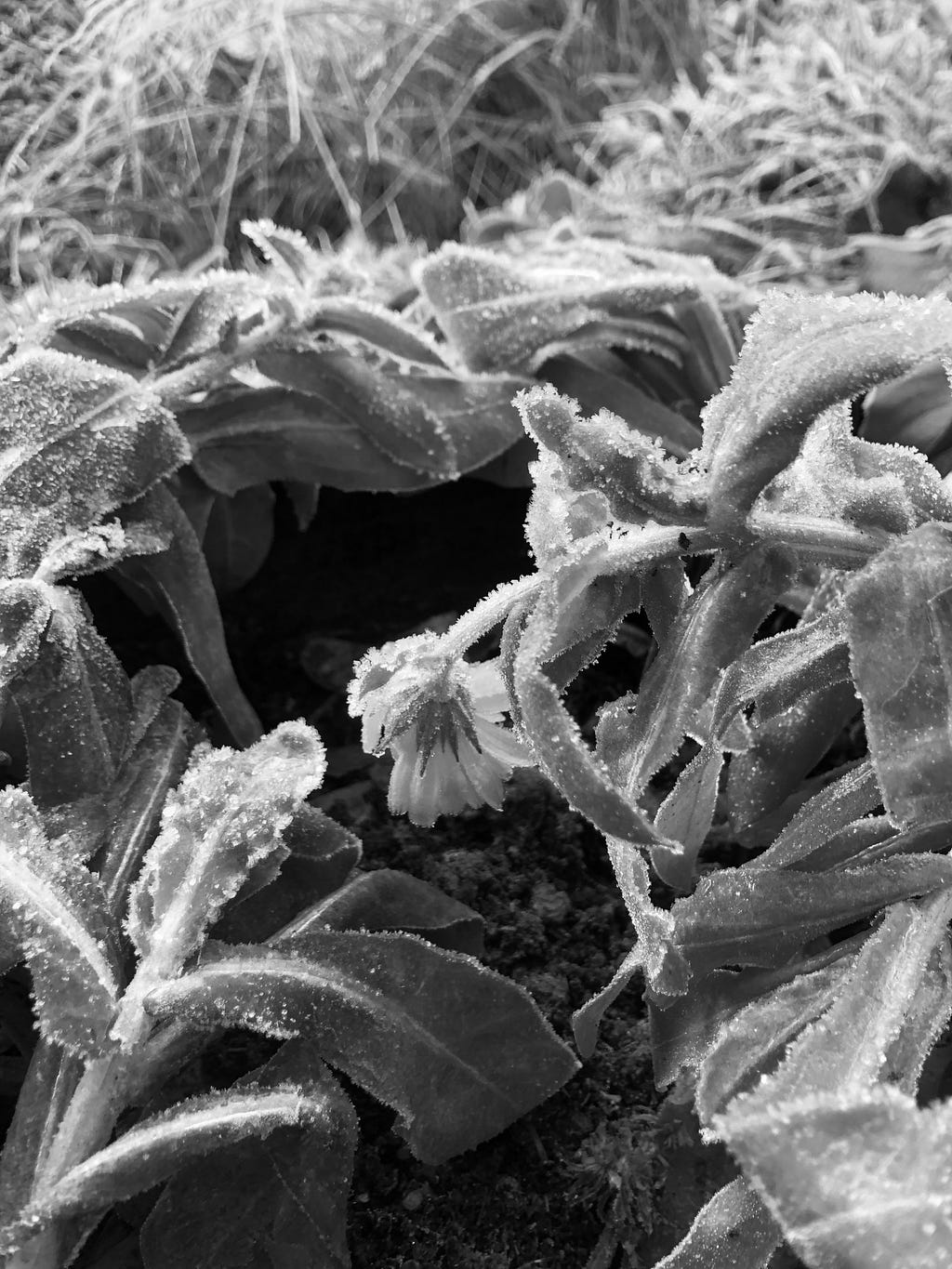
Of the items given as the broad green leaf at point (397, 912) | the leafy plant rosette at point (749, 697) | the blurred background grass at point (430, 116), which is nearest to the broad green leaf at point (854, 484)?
the leafy plant rosette at point (749, 697)

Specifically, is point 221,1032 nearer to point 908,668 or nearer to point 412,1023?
point 412,1023

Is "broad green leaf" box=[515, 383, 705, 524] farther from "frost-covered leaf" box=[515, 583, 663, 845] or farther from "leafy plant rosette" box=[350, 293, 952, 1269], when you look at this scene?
"frost-covered leaf" box=[515, 583, 663, 845]

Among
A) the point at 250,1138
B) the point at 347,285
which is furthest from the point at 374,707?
the point at 347,285

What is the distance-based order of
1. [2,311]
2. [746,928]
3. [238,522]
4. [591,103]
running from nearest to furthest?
[746,928] → [238,522] → [2,311] → [591,103]

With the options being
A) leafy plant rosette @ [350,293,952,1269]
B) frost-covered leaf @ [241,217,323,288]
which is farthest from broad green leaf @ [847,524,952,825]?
frost-covered leaf @ [241,217,323,288]

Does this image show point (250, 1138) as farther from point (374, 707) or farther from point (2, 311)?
point (2, 311)

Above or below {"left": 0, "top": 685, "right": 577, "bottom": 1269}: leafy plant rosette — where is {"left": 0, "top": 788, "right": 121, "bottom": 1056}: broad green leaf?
above
